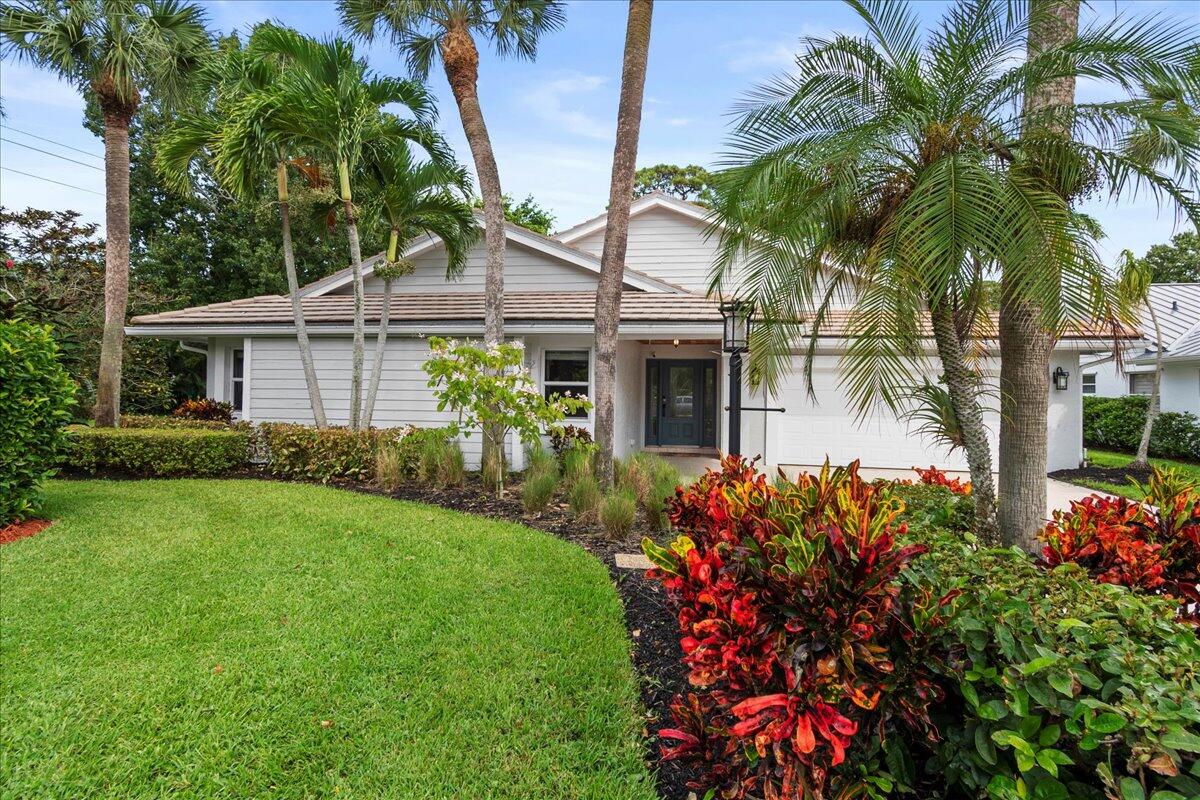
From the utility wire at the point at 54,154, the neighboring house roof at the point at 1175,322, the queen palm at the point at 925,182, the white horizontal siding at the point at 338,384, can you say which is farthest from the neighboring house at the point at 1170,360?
the utility wire at the point at 54,154

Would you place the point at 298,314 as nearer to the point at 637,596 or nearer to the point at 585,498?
the point at 585,498

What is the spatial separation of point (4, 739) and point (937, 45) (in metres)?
6.91

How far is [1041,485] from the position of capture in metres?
4.13

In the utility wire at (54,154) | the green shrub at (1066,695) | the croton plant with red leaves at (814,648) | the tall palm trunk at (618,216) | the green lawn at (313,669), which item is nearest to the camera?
the green shrub at (1066,695)

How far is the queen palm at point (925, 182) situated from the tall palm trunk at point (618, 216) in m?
2.87

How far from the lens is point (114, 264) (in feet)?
33.7

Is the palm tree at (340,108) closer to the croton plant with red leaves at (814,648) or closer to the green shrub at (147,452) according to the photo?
the green shrub at (147,452)

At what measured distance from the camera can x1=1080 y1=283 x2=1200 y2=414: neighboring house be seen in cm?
1430

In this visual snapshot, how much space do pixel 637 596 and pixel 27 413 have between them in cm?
673

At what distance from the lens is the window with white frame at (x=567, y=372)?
1120 centimetres

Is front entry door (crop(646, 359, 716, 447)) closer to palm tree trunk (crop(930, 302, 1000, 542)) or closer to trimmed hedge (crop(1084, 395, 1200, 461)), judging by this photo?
palm tree trunk (crop(930, 302, 1000, 542))

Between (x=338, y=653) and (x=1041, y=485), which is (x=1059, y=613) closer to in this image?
(x=1041, y=485)

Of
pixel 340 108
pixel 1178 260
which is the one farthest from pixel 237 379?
pixel 1178 260

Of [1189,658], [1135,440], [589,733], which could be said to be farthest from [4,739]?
[1135,440]
